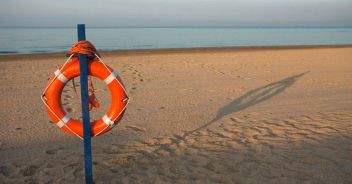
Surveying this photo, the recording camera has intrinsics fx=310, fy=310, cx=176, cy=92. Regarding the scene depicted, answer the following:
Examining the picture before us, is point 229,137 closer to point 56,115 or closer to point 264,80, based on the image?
point 56,115

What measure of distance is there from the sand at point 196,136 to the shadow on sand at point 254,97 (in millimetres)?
18

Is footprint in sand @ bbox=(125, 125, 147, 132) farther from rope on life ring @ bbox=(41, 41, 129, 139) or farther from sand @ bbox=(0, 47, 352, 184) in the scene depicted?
rope on life ring @ bbox=(41, 41, 129, 139)

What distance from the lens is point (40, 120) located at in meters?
4.68

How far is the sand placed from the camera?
122 inches

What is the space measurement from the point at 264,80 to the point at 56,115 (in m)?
6.15

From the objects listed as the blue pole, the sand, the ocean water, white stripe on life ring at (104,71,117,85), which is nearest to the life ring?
white stripe on life ring at (104,71,117,85)

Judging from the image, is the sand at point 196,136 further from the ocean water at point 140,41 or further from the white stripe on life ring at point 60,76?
the ocean water at point 140,41

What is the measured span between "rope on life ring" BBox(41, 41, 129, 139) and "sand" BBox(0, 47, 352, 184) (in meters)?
0.50

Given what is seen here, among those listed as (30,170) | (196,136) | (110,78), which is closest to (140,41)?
(196,136)

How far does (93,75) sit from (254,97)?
4207mm

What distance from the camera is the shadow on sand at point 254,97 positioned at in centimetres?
522

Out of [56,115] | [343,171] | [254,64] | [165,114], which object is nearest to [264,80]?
[254,64]

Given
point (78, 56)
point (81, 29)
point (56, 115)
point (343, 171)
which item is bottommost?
point (343, 171)

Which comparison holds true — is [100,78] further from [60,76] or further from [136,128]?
[136,128]
